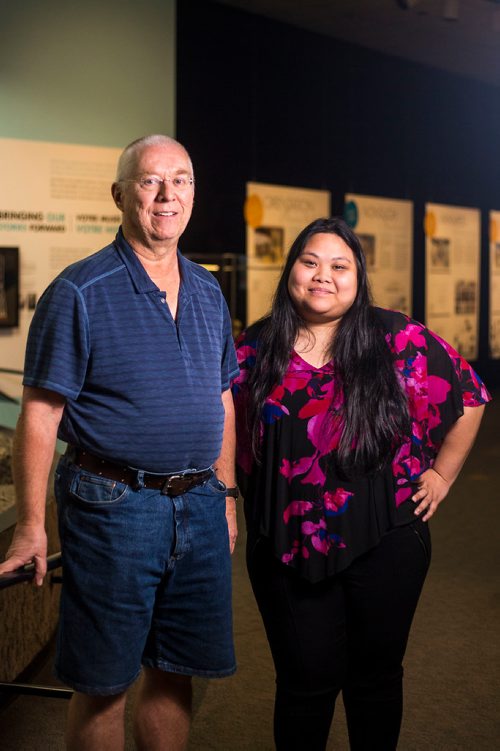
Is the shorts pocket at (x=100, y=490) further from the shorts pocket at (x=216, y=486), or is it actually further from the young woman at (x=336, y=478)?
the young woman at (x=336, y=478)

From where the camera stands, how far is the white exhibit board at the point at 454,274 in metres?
12.8

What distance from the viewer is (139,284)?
7.33 ft

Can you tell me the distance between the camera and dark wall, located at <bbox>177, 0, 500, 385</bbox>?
936 cm

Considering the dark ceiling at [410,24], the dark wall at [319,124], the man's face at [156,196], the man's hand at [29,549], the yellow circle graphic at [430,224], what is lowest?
the man's hand at [29,549]

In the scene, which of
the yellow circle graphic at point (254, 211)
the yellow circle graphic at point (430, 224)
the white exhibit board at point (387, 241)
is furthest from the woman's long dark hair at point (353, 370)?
the yellow circle graphic at point (430, 224)

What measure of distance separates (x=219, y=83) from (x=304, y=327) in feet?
24.6

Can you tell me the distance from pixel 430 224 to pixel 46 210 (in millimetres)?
7222

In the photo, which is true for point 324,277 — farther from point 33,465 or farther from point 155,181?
point 33,465

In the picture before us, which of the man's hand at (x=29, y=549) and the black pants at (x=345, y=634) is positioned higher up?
the man's hand at (x=29, y=549)

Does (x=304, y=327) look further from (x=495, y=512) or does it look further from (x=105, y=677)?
(x=495, y=512)

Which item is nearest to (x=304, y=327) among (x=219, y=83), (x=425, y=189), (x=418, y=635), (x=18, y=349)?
(x=418, y=635)

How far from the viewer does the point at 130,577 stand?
2.23 metres

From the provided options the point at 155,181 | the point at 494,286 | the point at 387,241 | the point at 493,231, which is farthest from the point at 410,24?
the point at 155,181

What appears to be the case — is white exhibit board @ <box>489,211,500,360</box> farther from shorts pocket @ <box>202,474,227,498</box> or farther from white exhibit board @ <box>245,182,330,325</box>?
shorts pocket @ <box>202,474,227,498</box>
